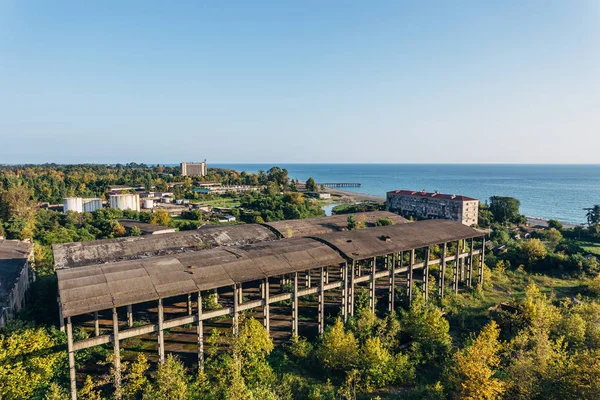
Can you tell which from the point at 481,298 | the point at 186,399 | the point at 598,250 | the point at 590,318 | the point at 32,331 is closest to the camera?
the point at 186,399

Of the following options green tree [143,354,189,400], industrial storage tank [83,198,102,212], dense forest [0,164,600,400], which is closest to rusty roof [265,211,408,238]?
dense forest [0,164,600,400]

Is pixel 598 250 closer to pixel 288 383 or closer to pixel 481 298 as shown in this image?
pixel 481 298

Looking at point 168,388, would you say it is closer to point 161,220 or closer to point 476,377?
point 476,377

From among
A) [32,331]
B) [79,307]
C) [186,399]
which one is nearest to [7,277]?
[32,331]

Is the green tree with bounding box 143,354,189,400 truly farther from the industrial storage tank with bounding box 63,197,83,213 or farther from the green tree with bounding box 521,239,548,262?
the industrial storage tank with bounding box 63,197,83,213

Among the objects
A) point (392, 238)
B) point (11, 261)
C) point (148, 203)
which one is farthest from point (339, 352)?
point (148, 203)

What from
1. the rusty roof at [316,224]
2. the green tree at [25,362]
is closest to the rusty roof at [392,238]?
the rusty roof at [316,224]
